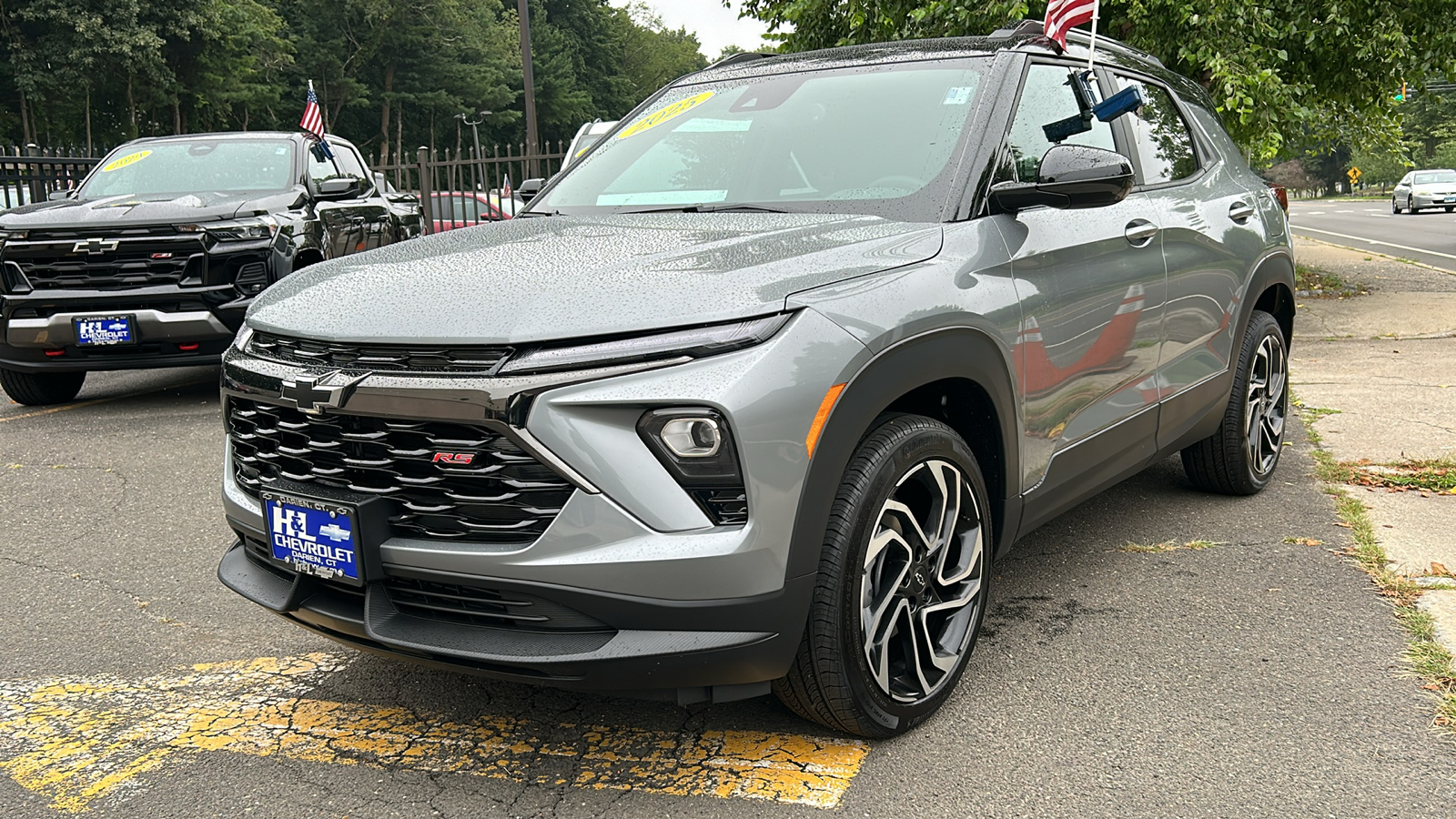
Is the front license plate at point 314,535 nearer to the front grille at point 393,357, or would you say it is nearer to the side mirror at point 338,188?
the front grille at point 393,357

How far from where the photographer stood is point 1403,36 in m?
10.9

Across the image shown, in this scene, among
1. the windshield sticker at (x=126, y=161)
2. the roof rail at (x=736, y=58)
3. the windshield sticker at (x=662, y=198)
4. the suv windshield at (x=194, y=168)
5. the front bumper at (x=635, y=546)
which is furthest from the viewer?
the windshield sticker at (x=126, y=161)

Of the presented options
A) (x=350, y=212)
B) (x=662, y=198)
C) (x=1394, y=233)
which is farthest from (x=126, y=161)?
(x=1394, y=233)

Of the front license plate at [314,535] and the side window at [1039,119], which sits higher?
the side window at [1039,119]

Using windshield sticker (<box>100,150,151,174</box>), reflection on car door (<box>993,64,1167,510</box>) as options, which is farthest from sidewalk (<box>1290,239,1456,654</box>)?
windshield sticker (<box>100,150,151,174</box>)

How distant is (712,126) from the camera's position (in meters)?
3.85

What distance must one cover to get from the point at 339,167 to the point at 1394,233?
1015 inches

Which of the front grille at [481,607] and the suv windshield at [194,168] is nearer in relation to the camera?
the front grille at [481,607]

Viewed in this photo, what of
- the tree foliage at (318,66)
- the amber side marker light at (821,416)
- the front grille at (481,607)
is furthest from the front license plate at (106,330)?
the tree foliage at (318,66)

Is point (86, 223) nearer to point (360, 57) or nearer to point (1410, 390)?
point (1410, 390)

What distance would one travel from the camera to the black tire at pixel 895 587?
255 centimetres

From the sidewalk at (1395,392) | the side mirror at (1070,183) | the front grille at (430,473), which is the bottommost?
the sidewalk at (1395,392)

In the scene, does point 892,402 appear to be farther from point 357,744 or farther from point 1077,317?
point 357,744

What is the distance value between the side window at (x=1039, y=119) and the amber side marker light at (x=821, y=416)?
46.0 inches
